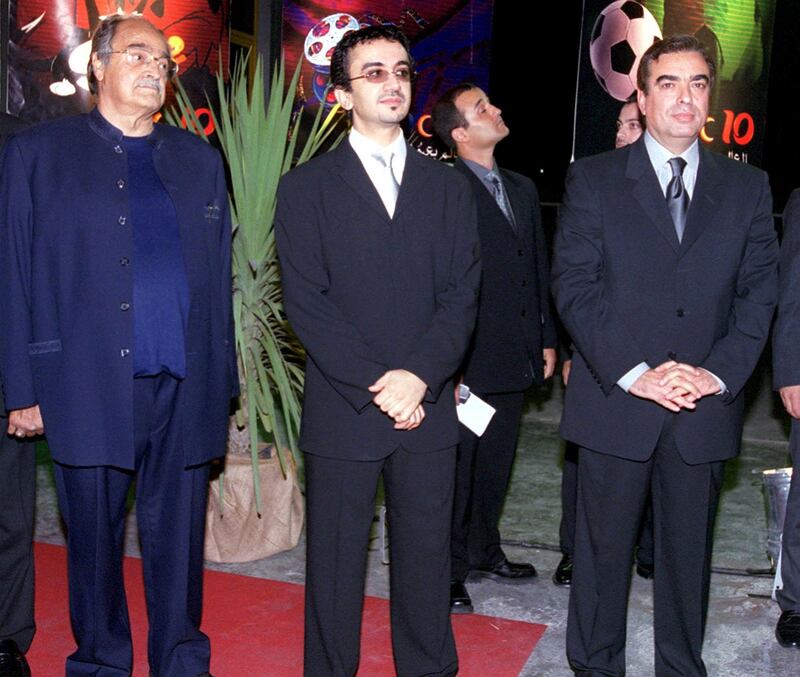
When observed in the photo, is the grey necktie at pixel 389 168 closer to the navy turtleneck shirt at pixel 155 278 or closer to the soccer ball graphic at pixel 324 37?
the navy turtleneck shirt at pixel 155 278

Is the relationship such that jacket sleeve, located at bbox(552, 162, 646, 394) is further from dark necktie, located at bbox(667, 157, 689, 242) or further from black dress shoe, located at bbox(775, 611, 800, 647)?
black dress shoe, located at bbox(775, 611, 800, 647)

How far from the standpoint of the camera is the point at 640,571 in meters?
3.99

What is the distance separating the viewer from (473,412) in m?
3.38


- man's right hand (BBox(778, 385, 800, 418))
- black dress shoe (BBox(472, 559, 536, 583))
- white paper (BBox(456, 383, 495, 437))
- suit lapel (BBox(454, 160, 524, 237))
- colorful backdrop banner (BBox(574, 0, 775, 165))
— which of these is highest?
colorful backdrop banner (BBox(574, 0, 775, 165))

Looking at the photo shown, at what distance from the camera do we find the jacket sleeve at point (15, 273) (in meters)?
2.70

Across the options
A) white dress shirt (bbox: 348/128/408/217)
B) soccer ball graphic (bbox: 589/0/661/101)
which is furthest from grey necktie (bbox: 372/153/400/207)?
soccer ball graphic (bbox: 589/0/661/101)

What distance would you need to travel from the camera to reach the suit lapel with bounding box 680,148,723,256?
Answer: 2.81 metres

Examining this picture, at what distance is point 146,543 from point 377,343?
2.67 feet

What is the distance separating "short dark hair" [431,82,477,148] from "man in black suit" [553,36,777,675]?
106 cm

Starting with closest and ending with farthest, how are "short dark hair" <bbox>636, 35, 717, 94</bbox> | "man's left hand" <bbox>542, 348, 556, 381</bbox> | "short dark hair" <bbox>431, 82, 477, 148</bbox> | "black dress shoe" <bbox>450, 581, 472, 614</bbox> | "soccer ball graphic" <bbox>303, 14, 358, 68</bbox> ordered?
"short dark hair" <bbox>636, 35, 717, 94</bbox>
"black dress shoe" <bbox>450, 581, 472, 614</bbox>
"short dark hair" <bbox>431, 82, 477, 148</bbox>
"man's left hand" <bbox>542, 348, 556, 381</bbox>
"soccer ball graphic" <bbox>303, 14, 358, 68</bbox>

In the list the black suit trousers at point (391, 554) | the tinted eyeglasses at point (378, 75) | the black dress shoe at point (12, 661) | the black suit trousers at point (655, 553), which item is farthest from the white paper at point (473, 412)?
the black dress shoe at point (12, 661)

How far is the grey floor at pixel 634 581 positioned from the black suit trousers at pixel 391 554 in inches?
21.5

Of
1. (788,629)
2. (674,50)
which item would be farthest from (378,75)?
(788,629)

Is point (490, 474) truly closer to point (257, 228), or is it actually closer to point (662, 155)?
point (257, 228)
